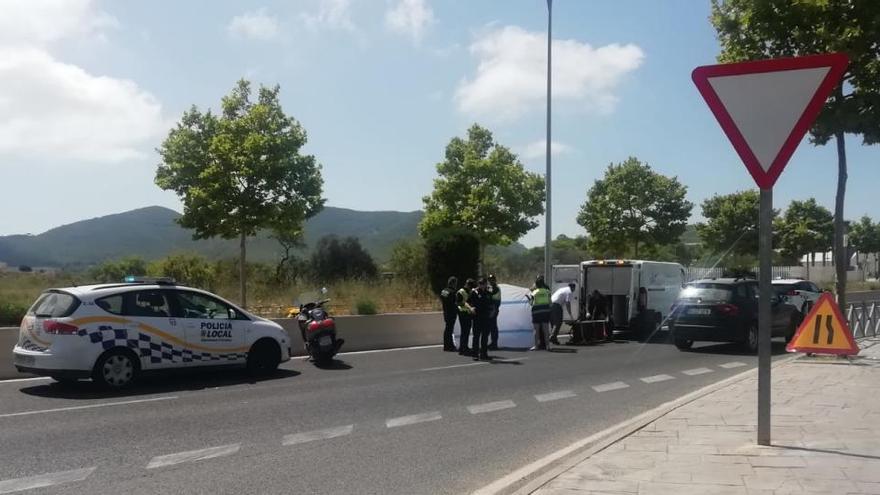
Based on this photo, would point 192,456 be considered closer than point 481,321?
Yes

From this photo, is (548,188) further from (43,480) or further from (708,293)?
(43,480)

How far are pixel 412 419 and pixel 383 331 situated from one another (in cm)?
1007

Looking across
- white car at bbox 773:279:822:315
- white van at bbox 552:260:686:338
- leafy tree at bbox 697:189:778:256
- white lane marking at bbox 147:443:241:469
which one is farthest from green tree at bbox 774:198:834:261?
white lane marking at bbox 147:443:241:469

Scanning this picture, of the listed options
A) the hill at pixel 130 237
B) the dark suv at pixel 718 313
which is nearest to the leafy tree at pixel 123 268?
the dark suv at pixel 718 313

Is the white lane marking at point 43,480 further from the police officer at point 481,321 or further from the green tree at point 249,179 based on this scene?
the green tree at point 249,179

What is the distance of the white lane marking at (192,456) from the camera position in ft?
23.2

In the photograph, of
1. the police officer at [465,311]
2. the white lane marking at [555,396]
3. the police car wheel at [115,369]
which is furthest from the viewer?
the police officer at [465,311]

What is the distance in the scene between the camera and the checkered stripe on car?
11.3 meters

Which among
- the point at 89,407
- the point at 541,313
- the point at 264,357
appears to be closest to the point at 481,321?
the point at 541,313

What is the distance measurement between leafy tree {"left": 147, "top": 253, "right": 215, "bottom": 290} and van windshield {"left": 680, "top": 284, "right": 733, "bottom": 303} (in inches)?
639

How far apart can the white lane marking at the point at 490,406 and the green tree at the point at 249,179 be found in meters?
13.5

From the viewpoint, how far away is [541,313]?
1820 centimetres

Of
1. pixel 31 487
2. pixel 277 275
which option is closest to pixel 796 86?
pixel 31 487

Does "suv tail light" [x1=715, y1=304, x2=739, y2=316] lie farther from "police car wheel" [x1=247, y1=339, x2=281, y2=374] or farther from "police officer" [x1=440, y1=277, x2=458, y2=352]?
"police car wheel" [x1=247, y1=339, x2=281, y2=374]
